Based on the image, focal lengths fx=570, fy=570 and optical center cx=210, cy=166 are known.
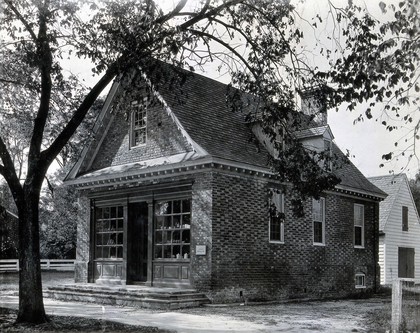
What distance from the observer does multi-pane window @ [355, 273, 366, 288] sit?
25219 mm

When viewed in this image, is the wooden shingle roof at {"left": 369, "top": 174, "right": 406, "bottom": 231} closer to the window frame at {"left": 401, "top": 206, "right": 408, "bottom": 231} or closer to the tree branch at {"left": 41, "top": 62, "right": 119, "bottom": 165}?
the window frame at {"left": 401, "top": 206, "right": 408, "bottom": 231}

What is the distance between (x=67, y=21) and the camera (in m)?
12.6

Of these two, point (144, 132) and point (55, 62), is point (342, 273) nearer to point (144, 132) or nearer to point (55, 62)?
point (144, 132)

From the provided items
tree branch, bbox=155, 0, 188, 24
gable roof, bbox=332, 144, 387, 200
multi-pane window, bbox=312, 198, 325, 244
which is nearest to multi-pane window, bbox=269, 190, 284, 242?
multi-pane window, bbox=312, 198, 325, 244

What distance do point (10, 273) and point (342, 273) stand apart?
21.7 meters

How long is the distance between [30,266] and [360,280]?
1712cm

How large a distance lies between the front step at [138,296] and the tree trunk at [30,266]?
3978 millimetres

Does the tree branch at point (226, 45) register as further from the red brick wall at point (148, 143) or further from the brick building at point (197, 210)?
the red brick wall at point (148, 143)

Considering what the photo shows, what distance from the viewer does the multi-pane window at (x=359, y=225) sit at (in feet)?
83.2

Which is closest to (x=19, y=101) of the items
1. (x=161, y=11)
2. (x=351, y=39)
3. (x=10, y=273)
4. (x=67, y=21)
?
(x=67, y=21)

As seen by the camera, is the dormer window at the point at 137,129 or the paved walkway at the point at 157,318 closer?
the paved walkway at the point at 157,318

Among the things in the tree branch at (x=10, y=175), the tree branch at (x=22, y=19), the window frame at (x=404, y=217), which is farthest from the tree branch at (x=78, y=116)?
the window frame at (x=404, y=217)

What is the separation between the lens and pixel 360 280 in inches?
1011

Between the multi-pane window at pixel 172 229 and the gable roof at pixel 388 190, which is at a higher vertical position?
the gable roof at pixel 388 190
